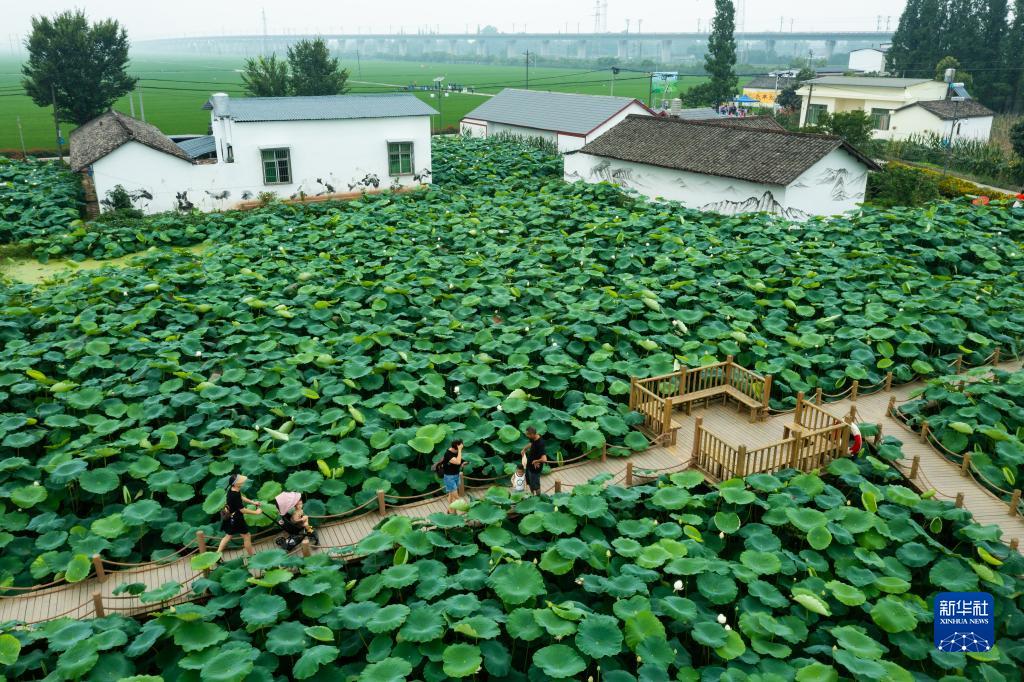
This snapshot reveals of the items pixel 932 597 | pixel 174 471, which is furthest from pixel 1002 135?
pixel 174 471

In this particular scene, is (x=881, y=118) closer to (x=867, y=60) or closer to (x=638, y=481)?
(x=867, y=60)

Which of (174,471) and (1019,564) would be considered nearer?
(1019,564)

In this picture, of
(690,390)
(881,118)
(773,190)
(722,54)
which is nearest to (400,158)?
(773,190)

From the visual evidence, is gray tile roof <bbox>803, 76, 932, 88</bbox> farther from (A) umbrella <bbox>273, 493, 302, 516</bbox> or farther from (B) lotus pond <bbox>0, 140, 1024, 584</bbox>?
(A) umbrella <bbox>273, 493, 302, 516</bbox>

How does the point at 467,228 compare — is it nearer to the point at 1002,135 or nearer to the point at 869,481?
the point at 869,481

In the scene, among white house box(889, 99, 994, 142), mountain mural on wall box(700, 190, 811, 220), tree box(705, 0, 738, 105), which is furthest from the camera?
tree box(705, 0, 738, 105)

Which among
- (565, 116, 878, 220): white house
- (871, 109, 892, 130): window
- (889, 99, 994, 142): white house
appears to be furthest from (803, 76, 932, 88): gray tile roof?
(565, 116, 878, 220): white house
